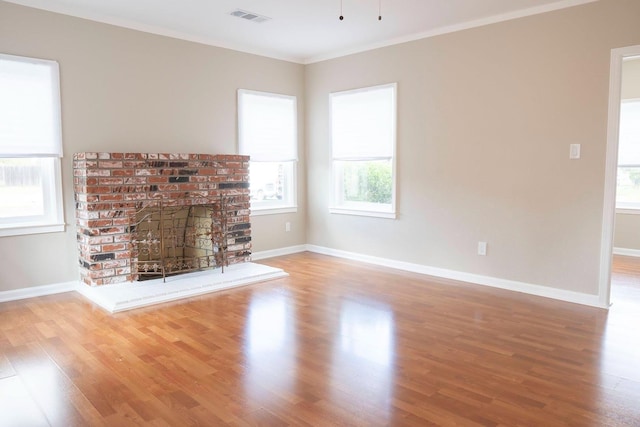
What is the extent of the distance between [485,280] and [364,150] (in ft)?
6.99

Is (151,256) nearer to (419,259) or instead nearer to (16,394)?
(16,394)

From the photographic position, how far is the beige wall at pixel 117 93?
4.19 metres

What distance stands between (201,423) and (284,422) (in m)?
0.40

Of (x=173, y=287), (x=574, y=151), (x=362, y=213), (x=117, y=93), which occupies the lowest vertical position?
(x=173, y=287)

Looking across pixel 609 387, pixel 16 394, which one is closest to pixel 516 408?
pixel 609 387

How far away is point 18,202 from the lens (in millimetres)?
4230

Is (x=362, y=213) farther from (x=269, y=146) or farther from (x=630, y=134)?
(x=630, y=134)

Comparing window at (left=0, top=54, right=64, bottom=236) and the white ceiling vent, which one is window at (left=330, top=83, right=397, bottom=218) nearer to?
the white ceiling vent

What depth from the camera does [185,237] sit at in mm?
5227

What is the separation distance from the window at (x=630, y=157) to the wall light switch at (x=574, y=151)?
2.89m

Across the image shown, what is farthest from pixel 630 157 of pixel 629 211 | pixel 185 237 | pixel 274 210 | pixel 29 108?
pixel 29 108

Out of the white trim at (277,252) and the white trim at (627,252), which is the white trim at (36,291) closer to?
the white trim at (277,252)

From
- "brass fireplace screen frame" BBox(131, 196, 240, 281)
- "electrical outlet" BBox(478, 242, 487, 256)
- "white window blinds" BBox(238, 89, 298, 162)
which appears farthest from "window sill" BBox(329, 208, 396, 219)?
"brass fireplace screen frame" BBox(131, 196, 240, 281)

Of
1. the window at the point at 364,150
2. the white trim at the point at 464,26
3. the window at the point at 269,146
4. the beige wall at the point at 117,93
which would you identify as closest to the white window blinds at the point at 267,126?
the window at the point at 269,146
